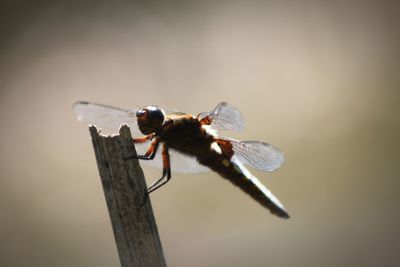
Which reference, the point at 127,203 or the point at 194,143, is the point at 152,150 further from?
the point at 127,203

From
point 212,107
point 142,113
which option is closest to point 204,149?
point 142,113

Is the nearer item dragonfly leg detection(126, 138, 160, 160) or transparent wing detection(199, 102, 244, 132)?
dragonfly leg detection(126, 138, 160, 160)

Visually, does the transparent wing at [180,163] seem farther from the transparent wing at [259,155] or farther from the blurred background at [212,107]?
the blurred background at [212,107]

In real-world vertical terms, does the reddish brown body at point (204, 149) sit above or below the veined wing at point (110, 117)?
below

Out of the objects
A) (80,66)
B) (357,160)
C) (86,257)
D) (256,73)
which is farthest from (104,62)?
(357,160)

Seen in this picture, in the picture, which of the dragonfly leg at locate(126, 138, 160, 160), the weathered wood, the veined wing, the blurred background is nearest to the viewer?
the weathered wood

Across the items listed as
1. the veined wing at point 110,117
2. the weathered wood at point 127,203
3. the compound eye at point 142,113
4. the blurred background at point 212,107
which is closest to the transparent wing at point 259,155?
the veined wing at point 110,117

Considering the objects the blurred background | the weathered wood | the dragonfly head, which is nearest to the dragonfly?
the dragonfly head

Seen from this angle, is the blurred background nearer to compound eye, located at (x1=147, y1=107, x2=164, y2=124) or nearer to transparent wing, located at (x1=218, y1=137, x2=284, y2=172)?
transparent wing, located at (x1=218, y1=137, x2=284, y2=172)
